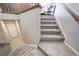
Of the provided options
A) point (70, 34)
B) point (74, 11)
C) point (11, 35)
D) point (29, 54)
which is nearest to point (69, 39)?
point (70, 34)

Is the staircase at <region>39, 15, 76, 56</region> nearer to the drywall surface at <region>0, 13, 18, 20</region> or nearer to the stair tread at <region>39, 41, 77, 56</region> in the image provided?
the stair tread at <region>39, 41, 77, 56</region>

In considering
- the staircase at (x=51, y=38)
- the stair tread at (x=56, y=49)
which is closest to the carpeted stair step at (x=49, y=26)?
the staircase at (x=51, y=38)

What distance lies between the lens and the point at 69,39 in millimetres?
1133

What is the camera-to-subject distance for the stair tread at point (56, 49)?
1.10 meters

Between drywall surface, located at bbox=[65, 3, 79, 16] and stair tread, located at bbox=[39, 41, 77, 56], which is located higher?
drywall surface, located at bbox=[65, 3, 79, 16]

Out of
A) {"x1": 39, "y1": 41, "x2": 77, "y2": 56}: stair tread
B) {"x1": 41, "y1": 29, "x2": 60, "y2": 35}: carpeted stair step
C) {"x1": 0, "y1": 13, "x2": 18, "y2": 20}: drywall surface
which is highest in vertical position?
{"x1": 0, "y1": 13, "x2": 18, "y2": 20}: drywall surface

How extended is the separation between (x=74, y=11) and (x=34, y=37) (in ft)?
1.22

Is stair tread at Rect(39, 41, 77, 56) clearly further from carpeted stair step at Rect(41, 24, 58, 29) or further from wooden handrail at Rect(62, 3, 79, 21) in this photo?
wooden handrail at Rect(62, 3, 79, 21)

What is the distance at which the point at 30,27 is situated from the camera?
112 centimetres

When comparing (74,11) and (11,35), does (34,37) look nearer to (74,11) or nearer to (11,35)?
(11,35)

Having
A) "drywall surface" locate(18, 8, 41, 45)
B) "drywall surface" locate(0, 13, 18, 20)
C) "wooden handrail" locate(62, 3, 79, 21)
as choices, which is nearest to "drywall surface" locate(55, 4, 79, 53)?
"wooden handrail" locate(62, 3, 79, 21)

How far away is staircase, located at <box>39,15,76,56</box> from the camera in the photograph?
1.11m

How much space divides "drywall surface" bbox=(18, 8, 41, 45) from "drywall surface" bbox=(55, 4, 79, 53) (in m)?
0.17

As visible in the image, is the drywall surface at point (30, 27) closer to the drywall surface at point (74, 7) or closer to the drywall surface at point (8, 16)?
the drywall surface at point (8, 16)
